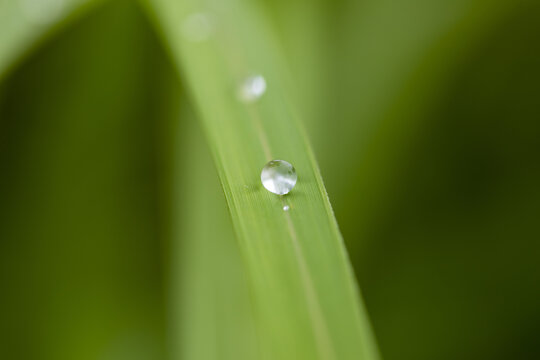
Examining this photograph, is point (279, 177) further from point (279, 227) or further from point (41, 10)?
point (41, 10)

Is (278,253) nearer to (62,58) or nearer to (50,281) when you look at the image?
(50,281)

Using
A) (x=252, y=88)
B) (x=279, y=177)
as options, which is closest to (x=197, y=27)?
(x=252, y=88)

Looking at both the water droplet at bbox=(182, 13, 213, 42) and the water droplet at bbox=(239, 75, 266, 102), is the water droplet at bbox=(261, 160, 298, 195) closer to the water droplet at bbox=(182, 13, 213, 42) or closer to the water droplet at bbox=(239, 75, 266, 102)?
the water droplet at bbox=(239, 75, 266, 102)

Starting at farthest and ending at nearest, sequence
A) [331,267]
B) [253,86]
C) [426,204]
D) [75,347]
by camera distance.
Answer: [426,204], [75,347], [253,86], [331,267]

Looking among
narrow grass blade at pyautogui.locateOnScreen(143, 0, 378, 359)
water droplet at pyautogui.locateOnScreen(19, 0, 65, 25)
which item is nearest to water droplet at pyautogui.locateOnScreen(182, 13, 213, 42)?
narrow grass blade at pyautogui.locateOnScreen(143, 0, 378, 359)

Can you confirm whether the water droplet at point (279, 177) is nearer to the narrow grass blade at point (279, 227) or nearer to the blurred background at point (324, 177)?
the narrow grass blade at point (279, 227)

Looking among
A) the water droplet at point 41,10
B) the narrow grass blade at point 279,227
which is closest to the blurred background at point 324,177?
the water droplet at point 41,10

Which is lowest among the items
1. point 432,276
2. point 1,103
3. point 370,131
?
point 432,276

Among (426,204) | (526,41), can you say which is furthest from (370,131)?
(526,41)
